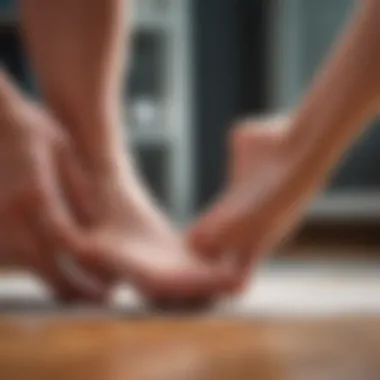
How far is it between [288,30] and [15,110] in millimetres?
Answer: 1593

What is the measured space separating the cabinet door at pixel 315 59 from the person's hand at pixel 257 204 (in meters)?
1.47

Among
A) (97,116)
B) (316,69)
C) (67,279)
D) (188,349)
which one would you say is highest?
(316,69)

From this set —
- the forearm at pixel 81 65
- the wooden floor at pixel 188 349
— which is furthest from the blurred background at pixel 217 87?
the wooden floor at pixel 188 349

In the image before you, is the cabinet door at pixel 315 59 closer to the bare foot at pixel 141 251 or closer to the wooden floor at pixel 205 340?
the wooden floor at pixel 205 340

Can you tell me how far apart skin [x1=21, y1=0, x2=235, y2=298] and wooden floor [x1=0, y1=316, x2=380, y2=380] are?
0.34ft

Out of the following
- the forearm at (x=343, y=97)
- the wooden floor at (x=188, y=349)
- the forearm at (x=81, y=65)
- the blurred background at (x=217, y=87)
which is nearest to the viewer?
the wooden floor at (x=188, y=349)

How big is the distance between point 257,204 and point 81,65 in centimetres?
22

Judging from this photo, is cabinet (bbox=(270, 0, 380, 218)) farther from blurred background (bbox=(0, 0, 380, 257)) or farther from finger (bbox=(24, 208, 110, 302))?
finger (bbox=(24, 208, 110, 302))

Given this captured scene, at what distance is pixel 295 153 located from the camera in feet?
3.12

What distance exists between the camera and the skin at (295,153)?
0.91 m

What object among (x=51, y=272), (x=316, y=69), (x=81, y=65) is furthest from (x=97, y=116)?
(x=316, y=69)

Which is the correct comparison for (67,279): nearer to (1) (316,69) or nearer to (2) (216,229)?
(2) (216,229)

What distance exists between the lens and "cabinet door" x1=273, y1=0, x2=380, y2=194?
2.45m

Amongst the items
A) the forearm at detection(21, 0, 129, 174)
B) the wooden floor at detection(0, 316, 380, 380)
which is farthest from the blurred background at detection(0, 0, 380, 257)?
the wooden floor at detection(0, 316, 380, 380)
